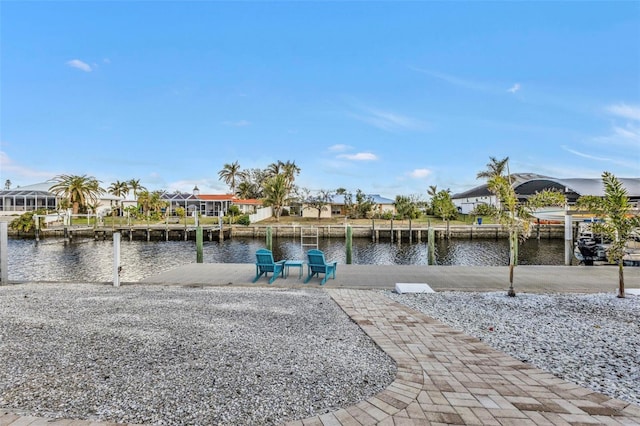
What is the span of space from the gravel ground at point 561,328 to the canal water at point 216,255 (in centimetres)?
1404

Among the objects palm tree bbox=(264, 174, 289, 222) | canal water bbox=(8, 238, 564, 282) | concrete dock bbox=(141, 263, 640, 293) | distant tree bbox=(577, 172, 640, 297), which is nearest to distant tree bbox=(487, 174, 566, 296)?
distant tree bbox=(577, 172, 640, 297)

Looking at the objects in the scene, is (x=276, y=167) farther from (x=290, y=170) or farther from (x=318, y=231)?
(x=318, y=231)

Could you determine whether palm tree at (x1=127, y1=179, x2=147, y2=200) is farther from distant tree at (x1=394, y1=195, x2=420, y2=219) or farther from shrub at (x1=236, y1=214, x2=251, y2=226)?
distant tree at (x1=394, y1=195, x2=420, y2=219)

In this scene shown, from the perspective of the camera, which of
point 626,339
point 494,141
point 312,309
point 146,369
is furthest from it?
point 494,141

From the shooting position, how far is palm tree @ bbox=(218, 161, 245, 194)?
2874 inches

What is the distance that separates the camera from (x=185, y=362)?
3.74 m

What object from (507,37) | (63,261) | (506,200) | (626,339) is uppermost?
(507,37)

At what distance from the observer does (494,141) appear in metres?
34.7

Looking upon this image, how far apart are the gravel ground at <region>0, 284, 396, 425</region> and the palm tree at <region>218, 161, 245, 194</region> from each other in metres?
68.6

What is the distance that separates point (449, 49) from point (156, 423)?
63.4 feet

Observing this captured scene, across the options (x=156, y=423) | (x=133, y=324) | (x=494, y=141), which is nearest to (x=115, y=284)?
(x=133, y=324)

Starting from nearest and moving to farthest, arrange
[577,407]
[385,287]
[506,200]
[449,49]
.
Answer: [577,407]
[506,200]
[385,287]
[449,49]

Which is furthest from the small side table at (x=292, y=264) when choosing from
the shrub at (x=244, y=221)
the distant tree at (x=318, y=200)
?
the distant tree at (x=318, y=200)

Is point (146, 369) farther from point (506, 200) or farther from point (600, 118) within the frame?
point (600, 118)
